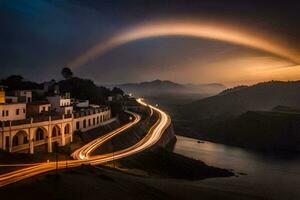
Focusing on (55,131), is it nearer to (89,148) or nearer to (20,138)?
(89,148)

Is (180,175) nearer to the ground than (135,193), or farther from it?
nearer to the ground

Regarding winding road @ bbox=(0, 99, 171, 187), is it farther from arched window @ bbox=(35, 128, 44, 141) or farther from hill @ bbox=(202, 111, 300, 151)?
hill @ bbox=(202, 111, 300, 151)

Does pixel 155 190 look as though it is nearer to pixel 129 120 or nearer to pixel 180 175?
pixel 180 175

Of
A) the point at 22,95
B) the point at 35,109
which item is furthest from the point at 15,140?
the point at 22,95

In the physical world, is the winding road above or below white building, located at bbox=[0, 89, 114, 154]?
below

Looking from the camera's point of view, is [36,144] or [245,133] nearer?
[36,144]

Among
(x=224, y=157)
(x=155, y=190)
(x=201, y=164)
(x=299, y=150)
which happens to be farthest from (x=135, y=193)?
(x=299, y=150)

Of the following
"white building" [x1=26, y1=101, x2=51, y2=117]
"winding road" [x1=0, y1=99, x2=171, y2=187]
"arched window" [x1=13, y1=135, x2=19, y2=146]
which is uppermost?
"white building" [x1=26, y1=101, x2=51, y2=117]

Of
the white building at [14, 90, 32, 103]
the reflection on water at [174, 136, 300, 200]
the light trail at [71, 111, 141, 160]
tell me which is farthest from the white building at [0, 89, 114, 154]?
the reflection on water at [174, 136, 300, 200]
